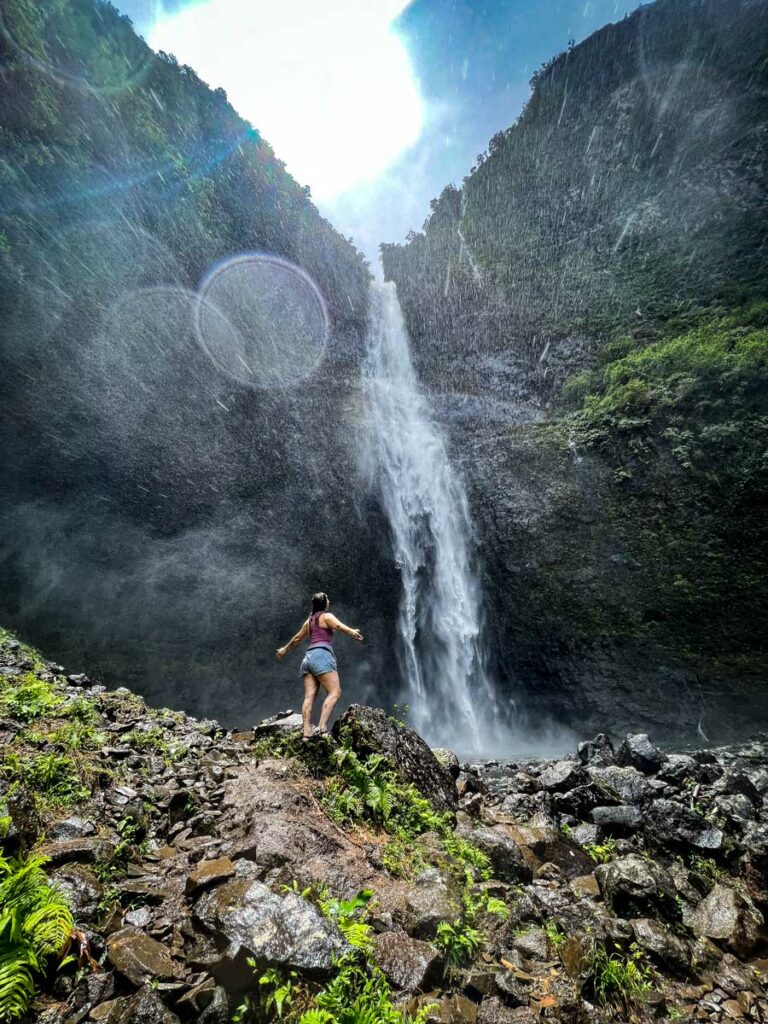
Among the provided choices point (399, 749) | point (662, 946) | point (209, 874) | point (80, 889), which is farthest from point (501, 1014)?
point (399, 749)

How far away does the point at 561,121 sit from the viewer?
26.8 meters

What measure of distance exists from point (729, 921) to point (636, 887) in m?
0.61

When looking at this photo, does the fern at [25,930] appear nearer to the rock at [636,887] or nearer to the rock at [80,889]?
the rock at [80,889]

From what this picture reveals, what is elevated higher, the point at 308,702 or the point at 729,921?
the point at 308,702

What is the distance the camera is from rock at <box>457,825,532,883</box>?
375cm

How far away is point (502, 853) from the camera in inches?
151

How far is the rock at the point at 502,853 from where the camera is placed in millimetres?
3750

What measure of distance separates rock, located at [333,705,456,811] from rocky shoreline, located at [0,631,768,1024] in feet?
0.08

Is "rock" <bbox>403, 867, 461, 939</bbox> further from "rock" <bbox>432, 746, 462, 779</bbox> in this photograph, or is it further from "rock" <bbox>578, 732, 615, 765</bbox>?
"rock" <bbox>578, 732, 615, 765</bbox>

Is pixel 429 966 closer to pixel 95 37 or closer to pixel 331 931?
pixel 331 931

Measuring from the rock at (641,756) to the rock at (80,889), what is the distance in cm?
784

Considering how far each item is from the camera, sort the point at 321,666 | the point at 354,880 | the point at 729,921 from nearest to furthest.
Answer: the point at 354,880
the point at 729,921
the point at 321,666

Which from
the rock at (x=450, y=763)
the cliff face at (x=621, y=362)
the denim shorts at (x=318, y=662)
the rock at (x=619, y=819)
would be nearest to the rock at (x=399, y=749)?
the denim shorts at (x=318, y=662)

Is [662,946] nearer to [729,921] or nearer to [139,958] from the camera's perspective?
[729,921]
